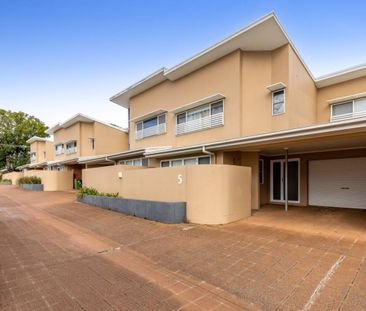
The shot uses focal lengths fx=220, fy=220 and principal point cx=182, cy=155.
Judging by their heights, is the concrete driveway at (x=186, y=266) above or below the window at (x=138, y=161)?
below

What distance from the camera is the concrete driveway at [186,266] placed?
Result: 3316mm

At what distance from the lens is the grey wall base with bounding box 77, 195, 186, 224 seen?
26.8ft

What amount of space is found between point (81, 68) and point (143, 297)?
16700 millimetres

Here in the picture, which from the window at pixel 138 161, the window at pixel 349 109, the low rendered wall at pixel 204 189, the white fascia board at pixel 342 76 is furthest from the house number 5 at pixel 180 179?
the white fascia board at pixel 342 76

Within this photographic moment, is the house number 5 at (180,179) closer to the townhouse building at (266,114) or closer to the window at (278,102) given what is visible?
the townhouse building at (266,114)

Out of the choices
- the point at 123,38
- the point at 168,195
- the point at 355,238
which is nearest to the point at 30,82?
the point at 123,38

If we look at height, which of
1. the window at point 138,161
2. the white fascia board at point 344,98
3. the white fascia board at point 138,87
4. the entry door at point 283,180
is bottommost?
the entry door at point 283,180

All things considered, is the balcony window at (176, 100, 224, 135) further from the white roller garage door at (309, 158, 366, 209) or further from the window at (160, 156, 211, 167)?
the white roller garage door at (309, 158, 366, 209)

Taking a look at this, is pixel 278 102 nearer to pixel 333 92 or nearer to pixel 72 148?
pixel 333 92

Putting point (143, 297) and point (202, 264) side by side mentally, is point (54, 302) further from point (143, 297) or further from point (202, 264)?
point (202, 264)

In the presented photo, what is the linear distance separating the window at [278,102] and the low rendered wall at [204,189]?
345cm

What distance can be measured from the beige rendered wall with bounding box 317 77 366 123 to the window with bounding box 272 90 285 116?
177 inches

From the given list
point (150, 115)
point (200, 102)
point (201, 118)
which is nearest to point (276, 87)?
point (200, 102)

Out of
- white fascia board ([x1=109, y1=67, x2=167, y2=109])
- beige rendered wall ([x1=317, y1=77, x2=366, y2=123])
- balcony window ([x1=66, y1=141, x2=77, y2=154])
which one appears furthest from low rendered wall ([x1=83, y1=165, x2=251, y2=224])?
balcony window ([x1=66, y1=141, x2=77, y2=154])
